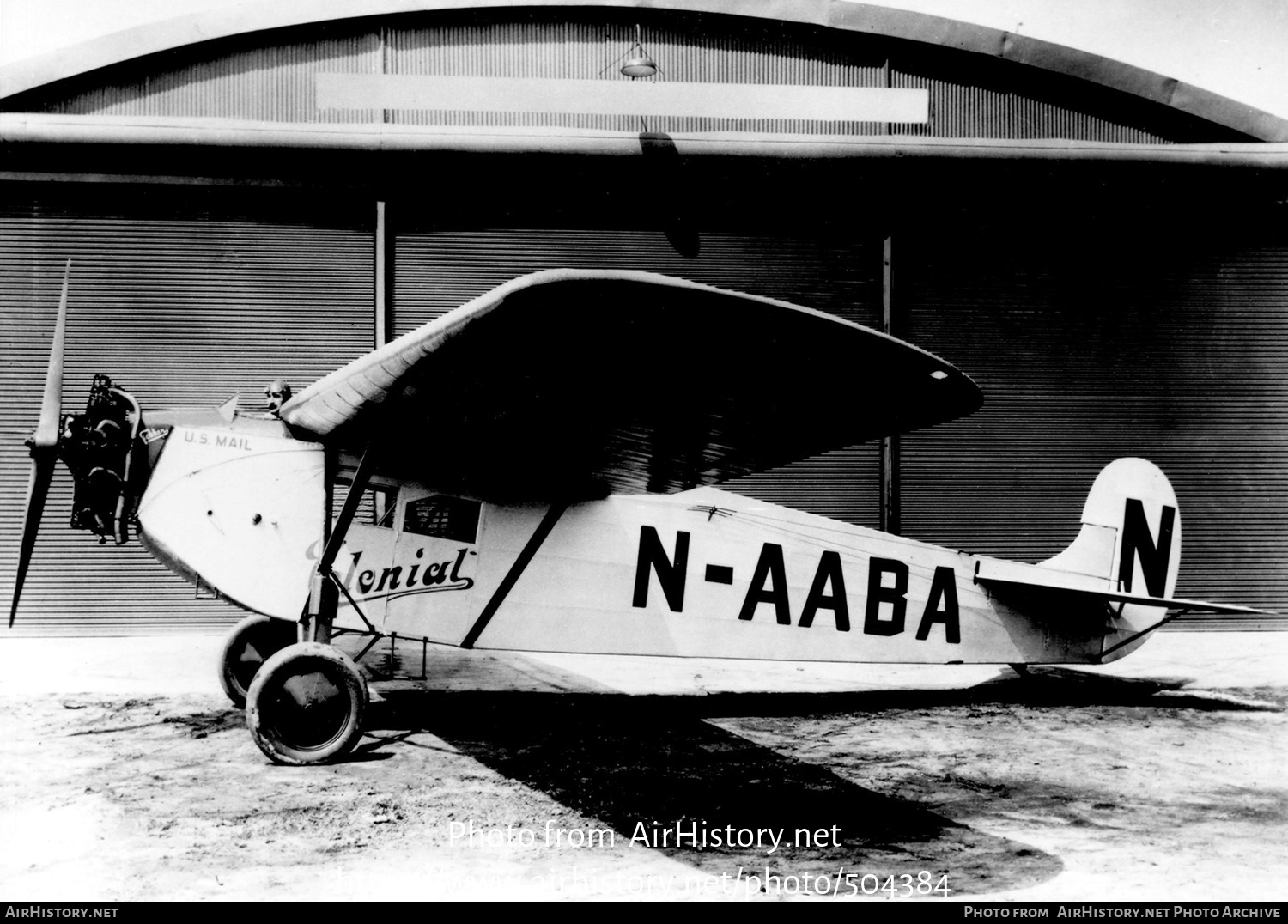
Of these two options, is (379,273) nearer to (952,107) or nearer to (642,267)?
(642,267)

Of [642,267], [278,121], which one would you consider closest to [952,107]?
[642,267]

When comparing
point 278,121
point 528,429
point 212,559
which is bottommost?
point 212,559

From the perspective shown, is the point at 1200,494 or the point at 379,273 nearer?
the point at 379,273

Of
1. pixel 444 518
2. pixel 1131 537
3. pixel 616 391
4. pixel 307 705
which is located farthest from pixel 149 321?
pixel 1131 537

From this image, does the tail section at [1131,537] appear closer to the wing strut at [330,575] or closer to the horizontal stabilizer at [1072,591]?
the horizontal stabilizer at [1072,591]

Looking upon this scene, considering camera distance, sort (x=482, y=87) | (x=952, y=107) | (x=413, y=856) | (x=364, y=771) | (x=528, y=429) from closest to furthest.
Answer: (x=413, y=856) < (x=528, y=429) < (x=364, y=771) < (x=482, y=87) < (x=952, y=107)

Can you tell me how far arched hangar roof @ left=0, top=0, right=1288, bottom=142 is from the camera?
396 inches

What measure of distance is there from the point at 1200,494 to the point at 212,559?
447 inches

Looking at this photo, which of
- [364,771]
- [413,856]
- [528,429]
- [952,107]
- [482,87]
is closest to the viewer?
[413,856]

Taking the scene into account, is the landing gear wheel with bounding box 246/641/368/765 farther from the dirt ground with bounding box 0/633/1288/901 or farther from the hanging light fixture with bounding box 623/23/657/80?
the hanging light fixture with bounding box 623/23/657/80

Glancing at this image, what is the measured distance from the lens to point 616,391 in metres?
4.20

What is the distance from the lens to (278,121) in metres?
10.2

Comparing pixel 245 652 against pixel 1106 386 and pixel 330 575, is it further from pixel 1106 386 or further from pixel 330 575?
pixel 1106 386

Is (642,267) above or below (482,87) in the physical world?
below
